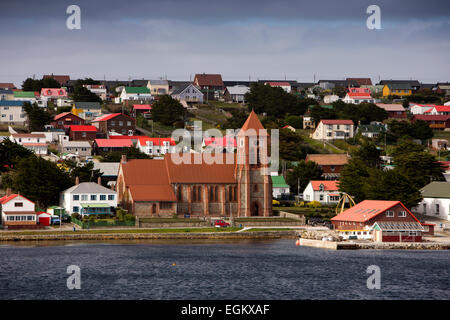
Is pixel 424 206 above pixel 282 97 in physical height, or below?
below

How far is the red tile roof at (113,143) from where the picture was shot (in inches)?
5645

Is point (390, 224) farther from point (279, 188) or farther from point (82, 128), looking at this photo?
point (82, 128)

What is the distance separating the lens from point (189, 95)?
19438 cm

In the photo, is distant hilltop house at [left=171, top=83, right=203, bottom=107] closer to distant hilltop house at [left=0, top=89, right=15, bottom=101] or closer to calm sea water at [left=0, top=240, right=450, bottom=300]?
distant hilltop house at [left=0, top=89, right=15, bottom=101]

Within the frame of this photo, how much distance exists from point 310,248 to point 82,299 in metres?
34.7

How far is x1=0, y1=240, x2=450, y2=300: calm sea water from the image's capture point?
61.1 meters

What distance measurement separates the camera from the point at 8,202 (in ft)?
300

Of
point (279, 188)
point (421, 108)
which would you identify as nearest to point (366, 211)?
point (279, 188)

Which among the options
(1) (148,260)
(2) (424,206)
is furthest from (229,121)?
(1) (148,260)

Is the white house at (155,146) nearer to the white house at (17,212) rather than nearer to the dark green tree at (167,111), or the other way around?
the dark green tree at (167,111)

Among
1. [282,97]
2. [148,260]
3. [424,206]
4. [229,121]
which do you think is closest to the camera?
[148,260]

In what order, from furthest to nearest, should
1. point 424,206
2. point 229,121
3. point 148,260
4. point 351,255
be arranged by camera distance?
point 229,121 < point 424,206 < point 351,255 < point 148,260
